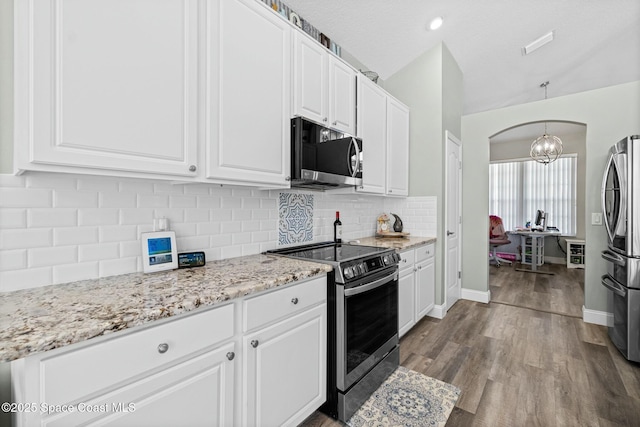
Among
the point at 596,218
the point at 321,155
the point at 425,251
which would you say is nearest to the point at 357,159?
the point at 321,155

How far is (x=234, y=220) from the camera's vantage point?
1885 mm

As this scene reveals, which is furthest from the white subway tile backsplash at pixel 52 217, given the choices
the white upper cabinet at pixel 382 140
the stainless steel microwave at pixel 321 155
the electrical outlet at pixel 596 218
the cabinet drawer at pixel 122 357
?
the electrical outlet at pixel 596 218

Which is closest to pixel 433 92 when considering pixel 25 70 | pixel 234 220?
pixel 234 220

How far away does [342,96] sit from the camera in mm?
2322

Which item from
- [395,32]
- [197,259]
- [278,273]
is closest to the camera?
[278,273]

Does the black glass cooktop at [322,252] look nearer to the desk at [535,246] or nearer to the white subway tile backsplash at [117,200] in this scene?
the white subway tile backsplash at [117,200]

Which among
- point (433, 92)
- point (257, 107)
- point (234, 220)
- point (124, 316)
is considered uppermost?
point (433, 92)

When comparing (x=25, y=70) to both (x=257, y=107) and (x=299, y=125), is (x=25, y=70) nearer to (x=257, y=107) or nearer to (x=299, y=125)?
(x=257, y=107)

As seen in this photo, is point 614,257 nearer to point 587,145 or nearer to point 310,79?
point 587,145

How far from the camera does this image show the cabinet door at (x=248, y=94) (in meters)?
1.43

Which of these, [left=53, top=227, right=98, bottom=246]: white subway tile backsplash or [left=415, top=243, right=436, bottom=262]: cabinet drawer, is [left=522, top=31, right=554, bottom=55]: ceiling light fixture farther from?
[left=53, top=227, right=98, bottom=246]: white subway tile backsplash

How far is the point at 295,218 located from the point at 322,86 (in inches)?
40.6

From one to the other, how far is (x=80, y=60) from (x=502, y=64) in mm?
4586

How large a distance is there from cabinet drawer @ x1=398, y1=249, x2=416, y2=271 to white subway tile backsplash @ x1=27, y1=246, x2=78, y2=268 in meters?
2.18
